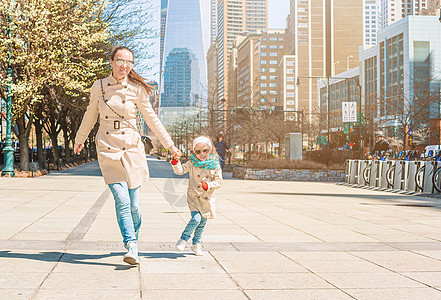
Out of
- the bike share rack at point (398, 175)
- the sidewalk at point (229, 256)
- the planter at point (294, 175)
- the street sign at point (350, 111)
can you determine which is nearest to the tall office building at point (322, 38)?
the street sign at point (350, 111)

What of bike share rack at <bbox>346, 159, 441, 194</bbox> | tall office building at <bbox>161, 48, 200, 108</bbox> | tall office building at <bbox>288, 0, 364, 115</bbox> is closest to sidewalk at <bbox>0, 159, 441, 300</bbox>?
bike share rack at <bbox>346, 159, 441, 194</bbox>

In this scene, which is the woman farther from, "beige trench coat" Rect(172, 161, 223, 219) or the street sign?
the street sign

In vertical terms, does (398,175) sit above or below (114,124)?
below

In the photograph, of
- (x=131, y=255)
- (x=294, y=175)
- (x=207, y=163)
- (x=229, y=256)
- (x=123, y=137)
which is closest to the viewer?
(x=131, y=255)

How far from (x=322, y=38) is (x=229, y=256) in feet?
→ 536

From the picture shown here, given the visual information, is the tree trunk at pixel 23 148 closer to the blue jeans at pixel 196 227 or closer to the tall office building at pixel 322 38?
the blue jeans at pixel 196 227

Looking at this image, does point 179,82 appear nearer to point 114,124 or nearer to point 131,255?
point 114,124

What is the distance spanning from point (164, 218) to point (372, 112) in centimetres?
4527

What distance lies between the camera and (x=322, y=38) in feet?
533

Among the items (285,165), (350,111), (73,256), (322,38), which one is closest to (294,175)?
(285,165)

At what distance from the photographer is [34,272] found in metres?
4.70

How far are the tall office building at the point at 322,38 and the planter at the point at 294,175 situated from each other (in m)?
135

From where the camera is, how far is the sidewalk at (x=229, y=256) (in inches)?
166

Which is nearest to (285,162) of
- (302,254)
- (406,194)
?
(406,194)
